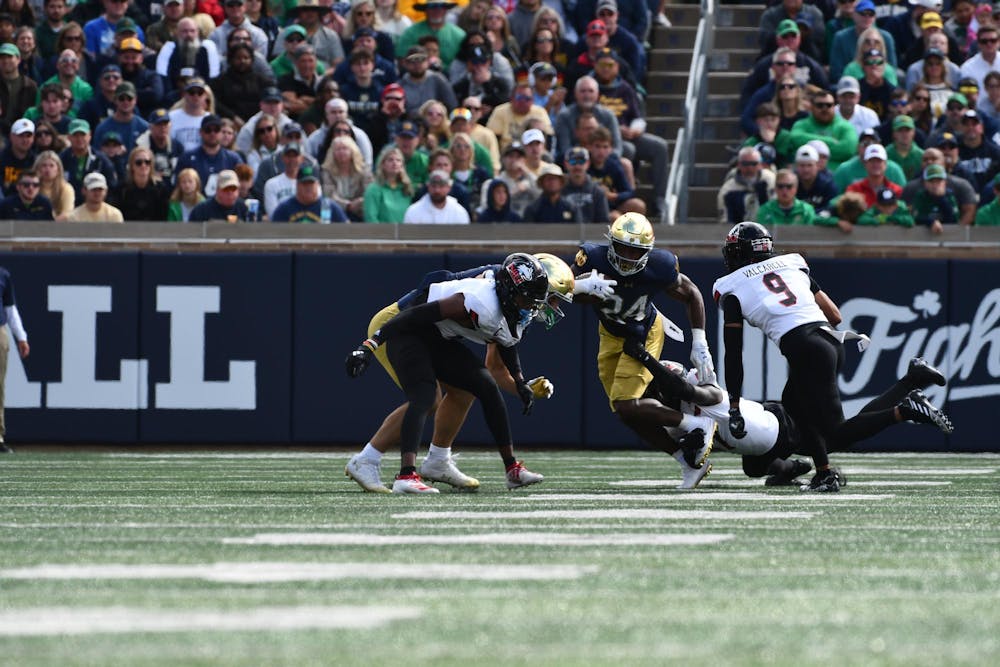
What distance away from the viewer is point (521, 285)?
9422 millimetres

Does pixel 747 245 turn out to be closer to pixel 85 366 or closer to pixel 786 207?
pixel 786 207

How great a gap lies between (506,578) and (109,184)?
10.8 m

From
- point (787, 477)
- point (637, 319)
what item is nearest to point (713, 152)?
point (637, 319)

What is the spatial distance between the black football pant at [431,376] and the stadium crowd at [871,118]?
5.82 metres

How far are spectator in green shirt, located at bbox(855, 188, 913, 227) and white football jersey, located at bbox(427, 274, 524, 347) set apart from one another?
239 inches

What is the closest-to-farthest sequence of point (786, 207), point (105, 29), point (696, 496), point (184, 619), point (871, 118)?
point (184, 619)
point (696, 496)
point (786, 207)
point (871, 118)
point (105, 29)

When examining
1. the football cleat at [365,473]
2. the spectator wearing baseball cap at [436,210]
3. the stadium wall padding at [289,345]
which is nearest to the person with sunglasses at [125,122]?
the stadium wall padding at [289,345]

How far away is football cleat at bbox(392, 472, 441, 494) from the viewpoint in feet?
31.2

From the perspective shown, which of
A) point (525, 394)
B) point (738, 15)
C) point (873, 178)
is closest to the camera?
point (525, 394)

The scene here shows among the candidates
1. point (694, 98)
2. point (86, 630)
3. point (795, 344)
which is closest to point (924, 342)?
point (694, 98)

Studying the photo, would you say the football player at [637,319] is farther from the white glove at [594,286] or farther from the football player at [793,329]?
the football player at [793,329]

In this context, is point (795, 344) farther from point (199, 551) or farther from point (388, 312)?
point (199, 551)

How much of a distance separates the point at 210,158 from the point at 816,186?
5004mm

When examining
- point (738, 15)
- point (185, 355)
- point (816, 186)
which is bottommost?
point (185, 355)
